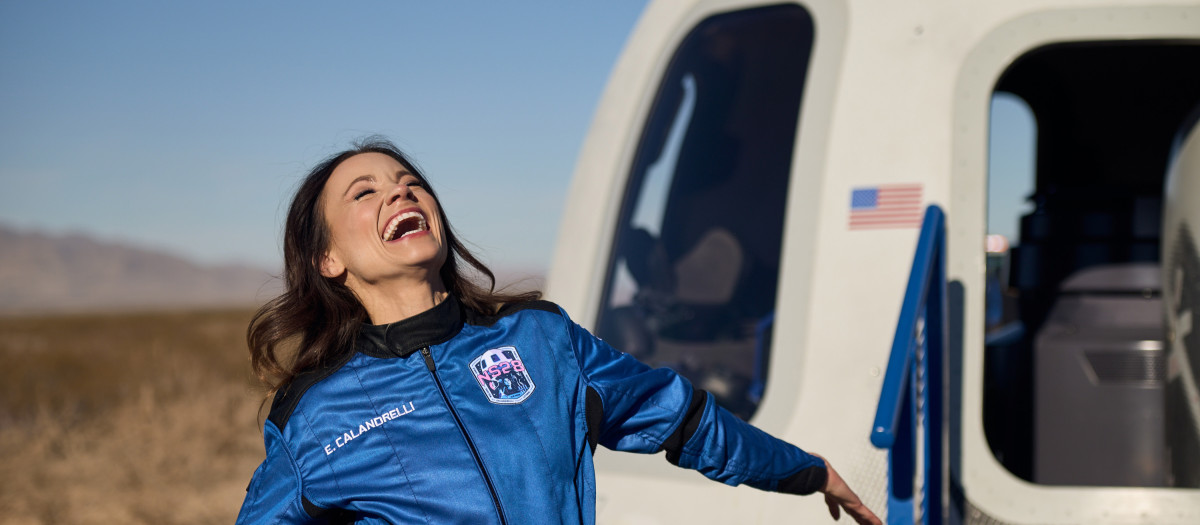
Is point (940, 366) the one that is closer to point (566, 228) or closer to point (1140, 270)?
point (566, 228)

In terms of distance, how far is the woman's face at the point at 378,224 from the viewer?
69.4 inches

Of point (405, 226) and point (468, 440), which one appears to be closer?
point (468, 440)

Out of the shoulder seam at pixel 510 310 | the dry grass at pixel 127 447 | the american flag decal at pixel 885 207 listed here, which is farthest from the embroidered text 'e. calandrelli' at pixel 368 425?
the american flag decal at pixel 885 207

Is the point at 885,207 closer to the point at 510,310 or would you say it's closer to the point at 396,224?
the point at 510,310

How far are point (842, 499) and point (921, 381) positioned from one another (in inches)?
15.0

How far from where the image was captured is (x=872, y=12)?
2.96m

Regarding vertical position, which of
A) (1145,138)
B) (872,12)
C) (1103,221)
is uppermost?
(872,12)

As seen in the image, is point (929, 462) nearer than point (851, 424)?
Yes

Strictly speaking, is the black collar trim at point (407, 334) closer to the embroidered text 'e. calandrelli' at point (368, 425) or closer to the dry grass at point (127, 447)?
the embroidered text 'e. calandrelli' at point (368, 425)

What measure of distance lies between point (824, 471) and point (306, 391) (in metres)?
1.07

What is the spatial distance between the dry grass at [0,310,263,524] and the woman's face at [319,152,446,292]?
0.41m

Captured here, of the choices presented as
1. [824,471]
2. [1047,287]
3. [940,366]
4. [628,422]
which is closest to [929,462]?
[940,366]

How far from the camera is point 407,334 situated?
5.62 ft

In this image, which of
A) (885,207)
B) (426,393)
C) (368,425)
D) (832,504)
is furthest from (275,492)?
(885,207)
